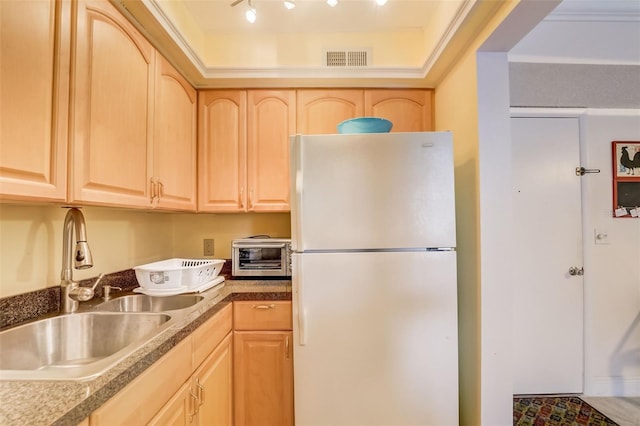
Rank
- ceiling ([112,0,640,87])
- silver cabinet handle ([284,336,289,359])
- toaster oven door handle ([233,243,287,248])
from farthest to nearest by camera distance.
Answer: toaster oven door handle ([233,243,287,248]), ceiling ([112,0,640,87]), silver cabinet handle ([284,336,289,359])

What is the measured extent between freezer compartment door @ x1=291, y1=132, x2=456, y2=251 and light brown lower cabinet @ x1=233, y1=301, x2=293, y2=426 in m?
0.53

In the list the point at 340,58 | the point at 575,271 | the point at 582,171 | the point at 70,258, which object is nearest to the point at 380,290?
the point at 70,258

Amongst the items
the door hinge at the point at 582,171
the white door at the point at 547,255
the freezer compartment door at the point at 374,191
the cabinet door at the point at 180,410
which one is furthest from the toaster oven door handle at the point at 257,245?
the door hinge at the point at 582,171

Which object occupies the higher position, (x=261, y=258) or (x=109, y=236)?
(x=109, y=236)

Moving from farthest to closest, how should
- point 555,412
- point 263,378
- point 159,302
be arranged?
point 555,412
point 263,378
point 159,302

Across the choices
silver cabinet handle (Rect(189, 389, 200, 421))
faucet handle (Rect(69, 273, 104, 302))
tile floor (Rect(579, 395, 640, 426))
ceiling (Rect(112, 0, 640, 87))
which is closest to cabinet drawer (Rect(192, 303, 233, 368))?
silver cabinet handle (Rect(189, 389, 200, 421))

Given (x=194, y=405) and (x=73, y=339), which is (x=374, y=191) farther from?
(x=73, y=339)

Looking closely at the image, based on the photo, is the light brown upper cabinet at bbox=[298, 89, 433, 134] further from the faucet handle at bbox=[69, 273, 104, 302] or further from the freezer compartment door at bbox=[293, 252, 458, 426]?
the faucet handle at bbox=[69, 273, 104, 302]

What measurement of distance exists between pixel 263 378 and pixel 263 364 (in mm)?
75

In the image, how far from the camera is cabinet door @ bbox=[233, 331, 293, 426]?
154 centimetres

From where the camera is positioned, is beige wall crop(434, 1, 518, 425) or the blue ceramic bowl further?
the blue ceramic bowl

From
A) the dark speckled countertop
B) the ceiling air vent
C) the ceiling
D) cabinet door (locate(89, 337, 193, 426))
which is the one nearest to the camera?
the dark speckled countertop

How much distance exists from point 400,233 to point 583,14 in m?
2.17

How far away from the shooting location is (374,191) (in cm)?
134
